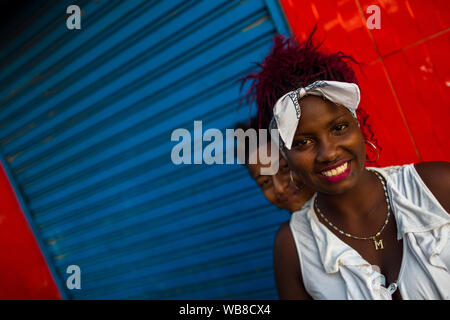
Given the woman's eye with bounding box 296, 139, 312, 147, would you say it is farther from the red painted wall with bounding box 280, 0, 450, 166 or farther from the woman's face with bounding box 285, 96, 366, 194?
the red painted wall with bounding box 280, 0, 450, 166

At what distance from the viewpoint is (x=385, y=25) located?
2.52 meters

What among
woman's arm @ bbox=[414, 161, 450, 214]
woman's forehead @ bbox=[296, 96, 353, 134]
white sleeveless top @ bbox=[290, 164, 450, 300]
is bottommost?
white sleeveless top @ bbox=[290, 164, 450, 300]

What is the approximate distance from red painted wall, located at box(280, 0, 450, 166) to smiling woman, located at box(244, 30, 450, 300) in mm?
887

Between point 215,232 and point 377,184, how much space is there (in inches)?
85.4

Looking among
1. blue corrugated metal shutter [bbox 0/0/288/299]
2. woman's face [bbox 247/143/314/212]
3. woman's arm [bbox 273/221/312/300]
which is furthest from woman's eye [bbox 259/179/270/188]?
blue corrugated metal shutter [bbox 0/0/288/299]

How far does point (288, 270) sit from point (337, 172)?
555 mm

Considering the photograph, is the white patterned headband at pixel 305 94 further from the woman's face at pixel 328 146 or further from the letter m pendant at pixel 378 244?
the letter m pendant at pixel 378 244

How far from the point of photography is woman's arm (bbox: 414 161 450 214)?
1.55 meters

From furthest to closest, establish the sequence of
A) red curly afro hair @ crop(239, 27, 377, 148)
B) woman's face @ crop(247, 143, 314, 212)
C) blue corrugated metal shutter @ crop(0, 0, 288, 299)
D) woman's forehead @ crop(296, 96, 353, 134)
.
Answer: blue corrugated metal shutter @ crop(0, 0, 288, 299), woman's face @ crop(247, 143, 314, 212), red curly afro hair @ crop(239, 27, 377, 148), woman's forehead @ crop(296, 96, 353, 134)

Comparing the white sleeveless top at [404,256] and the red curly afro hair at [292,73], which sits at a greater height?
the red curly afro hair at [292,73]

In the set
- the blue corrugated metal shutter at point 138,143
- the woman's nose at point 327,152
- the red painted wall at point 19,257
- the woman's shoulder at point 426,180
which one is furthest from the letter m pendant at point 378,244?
the red painted wall at point 19,257

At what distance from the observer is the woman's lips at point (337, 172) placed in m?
1.60

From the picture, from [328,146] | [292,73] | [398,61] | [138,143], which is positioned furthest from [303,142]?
[138,143]

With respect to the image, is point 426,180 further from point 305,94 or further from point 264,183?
point 264,183
